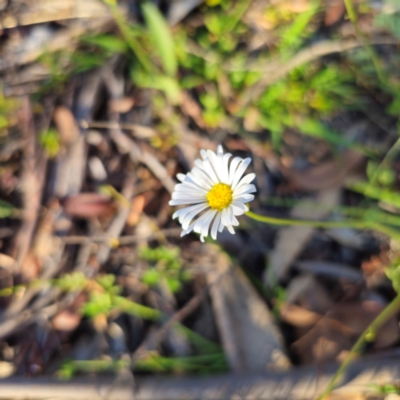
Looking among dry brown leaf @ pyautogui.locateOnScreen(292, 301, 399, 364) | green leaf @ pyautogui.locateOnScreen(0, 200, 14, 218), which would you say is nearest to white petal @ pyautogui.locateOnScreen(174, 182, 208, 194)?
dry brown leaf @ pyautogui.locateOnScreen(292, 301, 399, 364)

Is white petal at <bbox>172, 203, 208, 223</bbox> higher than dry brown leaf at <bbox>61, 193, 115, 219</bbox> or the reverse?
the reverse

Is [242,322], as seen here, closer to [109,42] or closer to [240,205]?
[240,205]

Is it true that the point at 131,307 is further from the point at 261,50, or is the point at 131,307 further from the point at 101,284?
the point at 261,50

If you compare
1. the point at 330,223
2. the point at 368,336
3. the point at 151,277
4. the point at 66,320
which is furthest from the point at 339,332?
the point at 66,320

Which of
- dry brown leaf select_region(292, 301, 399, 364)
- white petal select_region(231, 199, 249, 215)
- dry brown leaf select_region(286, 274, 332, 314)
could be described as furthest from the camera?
dry brown leaf select_region(286, 274, 332, 314)

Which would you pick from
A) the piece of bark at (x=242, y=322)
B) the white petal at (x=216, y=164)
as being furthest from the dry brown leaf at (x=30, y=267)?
the white petal at (x=216, y=164)

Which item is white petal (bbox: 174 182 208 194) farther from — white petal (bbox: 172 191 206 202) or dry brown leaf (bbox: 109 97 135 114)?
dry brown leaf (bbox: 109 97 135 114)
